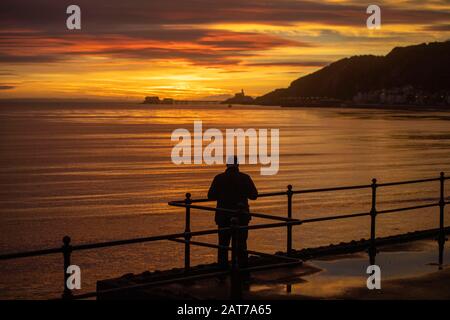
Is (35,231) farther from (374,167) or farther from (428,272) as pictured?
(374,167)

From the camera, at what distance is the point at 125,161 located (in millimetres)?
59375

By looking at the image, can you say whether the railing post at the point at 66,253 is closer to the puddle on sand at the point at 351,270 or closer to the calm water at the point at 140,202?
the puddle on sand at the point at 351,270

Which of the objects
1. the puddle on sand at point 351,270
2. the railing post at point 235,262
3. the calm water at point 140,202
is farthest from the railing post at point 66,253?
the calm water at point 140,202

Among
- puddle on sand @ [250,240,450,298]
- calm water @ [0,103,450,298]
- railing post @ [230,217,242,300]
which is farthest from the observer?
calm water @ [0,103,450,298]

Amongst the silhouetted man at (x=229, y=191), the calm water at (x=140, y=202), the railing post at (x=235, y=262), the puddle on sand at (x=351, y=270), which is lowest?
the calm water at (x=140, y=202)

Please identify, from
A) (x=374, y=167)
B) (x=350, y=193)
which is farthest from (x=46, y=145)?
(x=350, y=193)

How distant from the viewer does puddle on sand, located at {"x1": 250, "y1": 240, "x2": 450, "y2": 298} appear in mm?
9367

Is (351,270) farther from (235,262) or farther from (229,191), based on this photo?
(235,262)

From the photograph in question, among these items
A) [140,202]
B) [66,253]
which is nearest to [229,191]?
[66,253]

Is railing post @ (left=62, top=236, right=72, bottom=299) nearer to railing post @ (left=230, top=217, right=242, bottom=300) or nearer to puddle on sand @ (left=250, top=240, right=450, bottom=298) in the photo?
railing post @ (left=230, top=217, right=242, bottom=300)

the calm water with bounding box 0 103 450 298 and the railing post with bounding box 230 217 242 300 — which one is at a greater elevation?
the railing post with bounding box 230 217 242 300

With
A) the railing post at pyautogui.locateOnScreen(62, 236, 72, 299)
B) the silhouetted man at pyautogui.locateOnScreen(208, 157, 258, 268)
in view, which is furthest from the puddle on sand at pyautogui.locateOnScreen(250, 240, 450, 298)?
the railing post at pyautogui.locateOnScreen(62, 236, 72, 299)

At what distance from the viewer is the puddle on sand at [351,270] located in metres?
9.37

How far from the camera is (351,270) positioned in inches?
423
